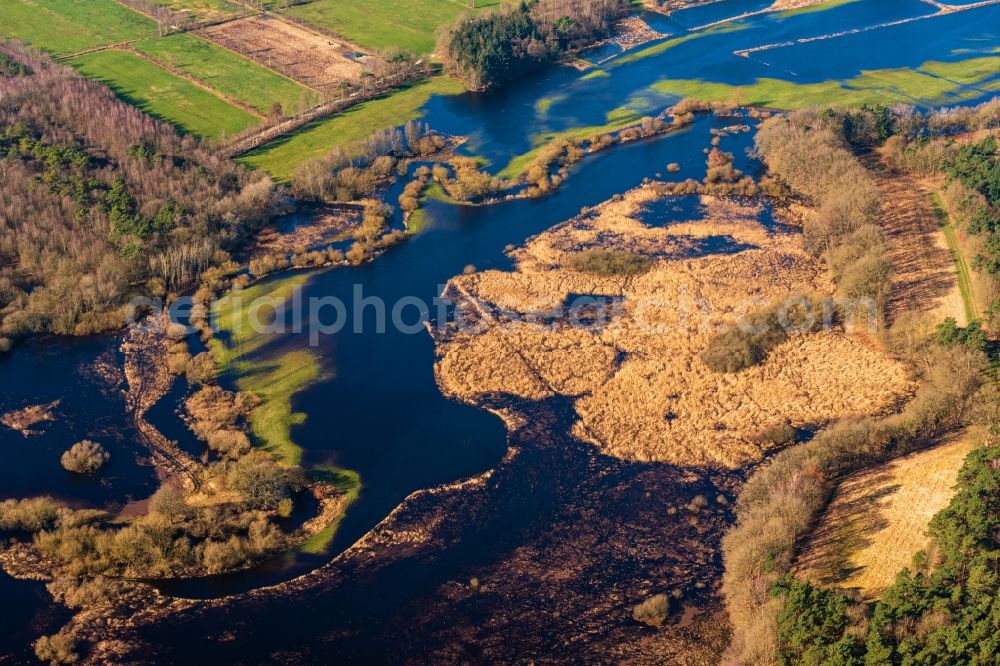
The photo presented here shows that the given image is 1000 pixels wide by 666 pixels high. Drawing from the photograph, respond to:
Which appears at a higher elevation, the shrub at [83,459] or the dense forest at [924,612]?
the dense forest at [924,612]

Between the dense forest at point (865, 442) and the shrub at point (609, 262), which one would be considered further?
the shrub at point (609, 262)

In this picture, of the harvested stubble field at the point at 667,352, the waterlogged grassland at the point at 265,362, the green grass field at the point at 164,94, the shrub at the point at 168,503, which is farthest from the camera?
the green grass field at the point at 164,94

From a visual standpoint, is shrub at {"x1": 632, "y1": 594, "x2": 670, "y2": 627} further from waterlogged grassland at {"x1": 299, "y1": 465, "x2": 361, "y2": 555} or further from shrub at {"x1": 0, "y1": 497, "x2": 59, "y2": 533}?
shrub at {"x1": 0, "y1": 497, "x2": 59, "y2": 533}

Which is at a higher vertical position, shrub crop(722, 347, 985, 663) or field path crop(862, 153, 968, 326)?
field path crop(862, 153, 968, 326)

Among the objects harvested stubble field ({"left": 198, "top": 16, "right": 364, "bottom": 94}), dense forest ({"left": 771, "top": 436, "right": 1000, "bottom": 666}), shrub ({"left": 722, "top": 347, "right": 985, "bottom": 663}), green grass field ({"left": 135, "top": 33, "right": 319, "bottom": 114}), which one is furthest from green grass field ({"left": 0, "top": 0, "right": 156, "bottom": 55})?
dense forest ({"left": 771, "top": 436, "right": 1000, "bottom": 666})

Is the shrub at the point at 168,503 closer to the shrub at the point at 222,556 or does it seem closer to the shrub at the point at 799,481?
the shrub at the point at 222,556

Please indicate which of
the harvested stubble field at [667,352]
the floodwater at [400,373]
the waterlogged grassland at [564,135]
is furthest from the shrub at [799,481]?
the waterlogged grassland at [564,135]
